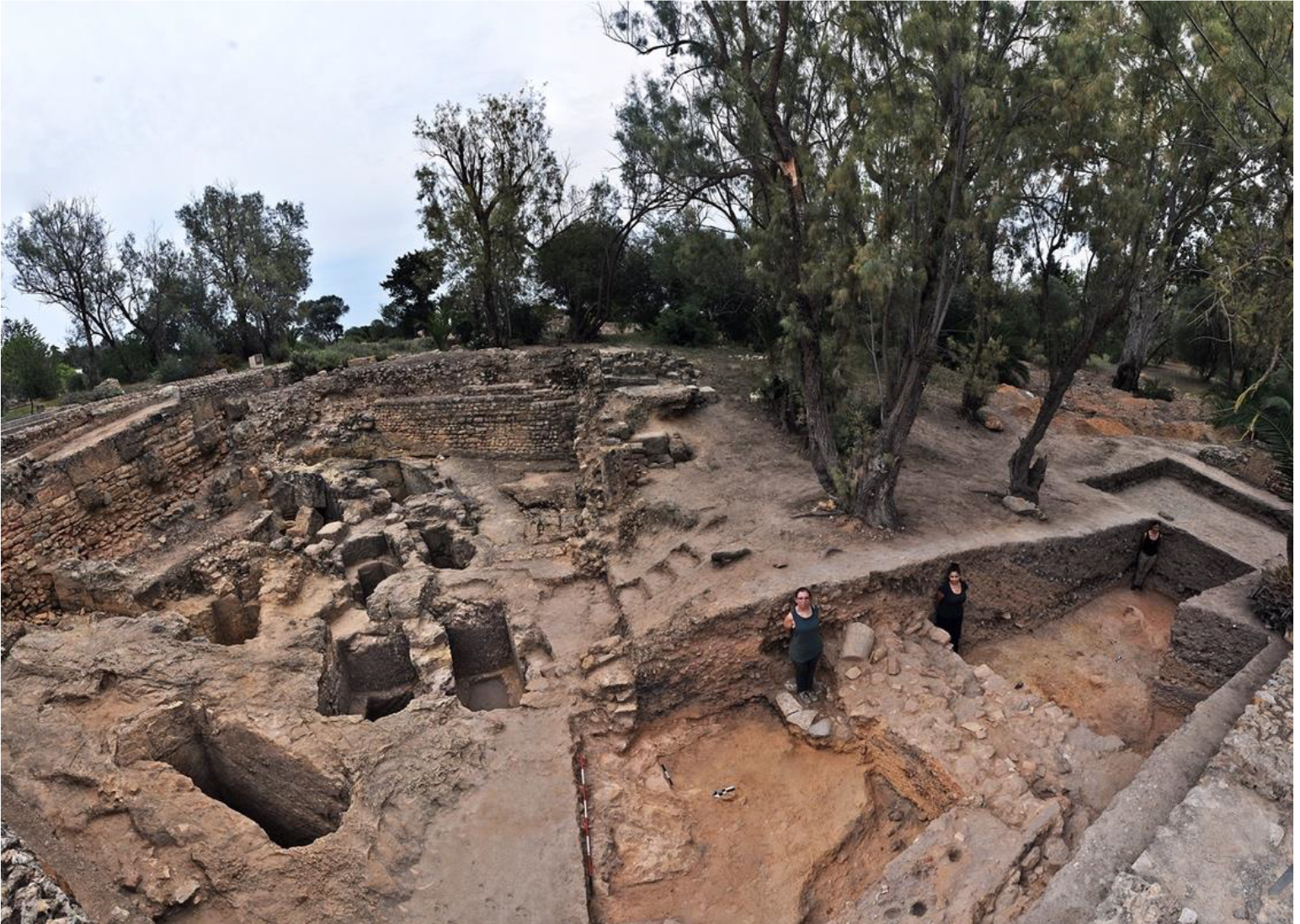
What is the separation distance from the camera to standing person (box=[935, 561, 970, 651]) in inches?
299

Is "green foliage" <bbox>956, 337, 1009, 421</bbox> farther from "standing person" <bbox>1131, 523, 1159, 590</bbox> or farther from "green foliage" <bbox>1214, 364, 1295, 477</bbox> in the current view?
"standing person" <bbox>1131, 523, 1159, 590</bbox>

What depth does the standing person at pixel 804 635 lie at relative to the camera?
693cm

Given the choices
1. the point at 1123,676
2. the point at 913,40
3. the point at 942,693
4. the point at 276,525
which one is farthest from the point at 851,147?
the point at 276,525

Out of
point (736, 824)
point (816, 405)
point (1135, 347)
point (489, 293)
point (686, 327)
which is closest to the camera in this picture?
point (736, 824)

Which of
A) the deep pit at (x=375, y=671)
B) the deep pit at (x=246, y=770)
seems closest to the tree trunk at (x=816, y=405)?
the deep pit at (x=375, y=671)

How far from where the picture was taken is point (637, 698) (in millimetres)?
7324

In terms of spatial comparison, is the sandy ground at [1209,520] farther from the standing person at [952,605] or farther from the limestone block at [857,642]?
the limestone block at [857,642]

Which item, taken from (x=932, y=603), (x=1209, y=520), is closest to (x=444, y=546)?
(x=932, y=603)

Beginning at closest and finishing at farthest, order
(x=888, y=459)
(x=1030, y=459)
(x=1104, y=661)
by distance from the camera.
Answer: (x=1104, y=661) < (x=888, y=459) < (x=1030, y=459)

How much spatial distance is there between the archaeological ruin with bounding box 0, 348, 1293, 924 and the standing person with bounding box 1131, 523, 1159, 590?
0.23 m

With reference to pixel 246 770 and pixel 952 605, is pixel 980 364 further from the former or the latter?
pixel 246 770

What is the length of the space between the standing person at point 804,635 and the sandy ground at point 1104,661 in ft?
7.91

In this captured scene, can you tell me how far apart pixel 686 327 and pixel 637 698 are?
1528 cm

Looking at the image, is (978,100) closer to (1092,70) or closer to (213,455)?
(1092,70)
